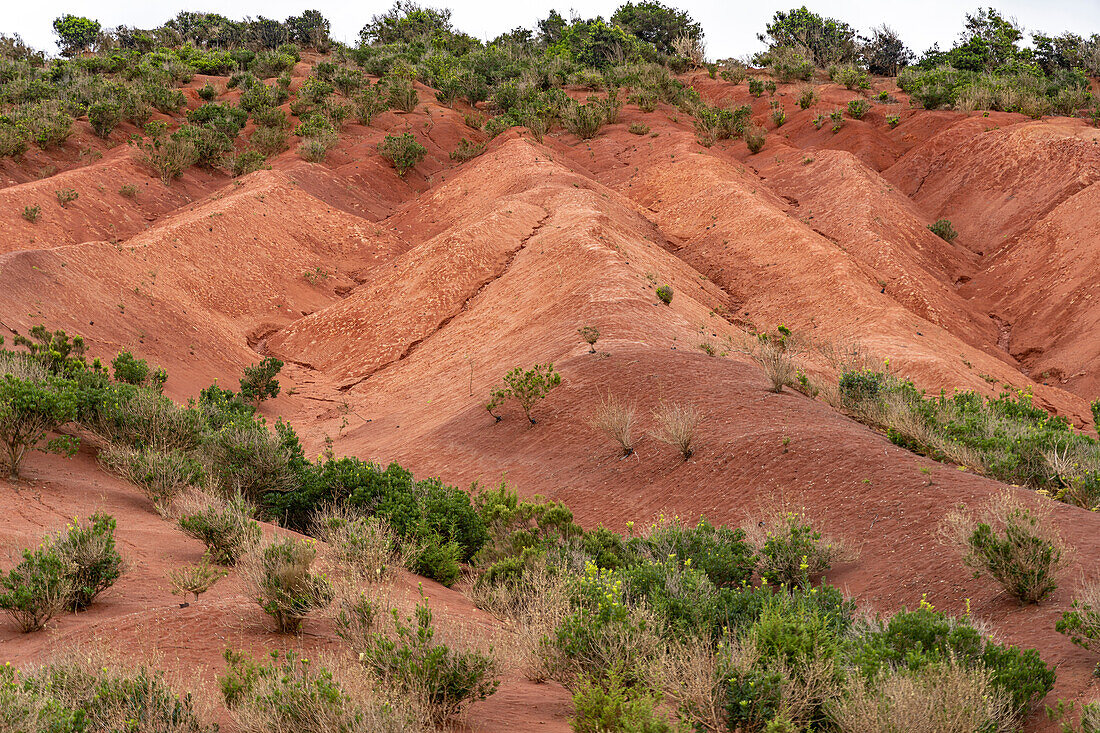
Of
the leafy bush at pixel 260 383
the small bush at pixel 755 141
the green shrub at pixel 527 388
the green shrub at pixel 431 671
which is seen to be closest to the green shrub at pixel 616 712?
the green shrub at pixel 431 671

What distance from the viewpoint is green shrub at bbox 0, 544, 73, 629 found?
194 inches

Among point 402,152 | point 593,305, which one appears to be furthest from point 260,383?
point 402,152

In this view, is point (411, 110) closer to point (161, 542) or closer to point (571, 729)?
point (161, 542)

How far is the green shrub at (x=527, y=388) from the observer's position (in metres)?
11.6

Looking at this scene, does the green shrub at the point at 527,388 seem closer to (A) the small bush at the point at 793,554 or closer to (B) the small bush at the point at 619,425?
(B) the small bush at the point at 619,425

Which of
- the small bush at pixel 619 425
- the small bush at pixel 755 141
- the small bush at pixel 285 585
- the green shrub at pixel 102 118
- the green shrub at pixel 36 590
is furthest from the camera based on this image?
the small bush at pixel 755 141

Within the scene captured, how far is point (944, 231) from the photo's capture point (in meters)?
23.1

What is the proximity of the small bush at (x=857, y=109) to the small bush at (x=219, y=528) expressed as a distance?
3100 cm

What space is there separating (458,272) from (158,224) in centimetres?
986

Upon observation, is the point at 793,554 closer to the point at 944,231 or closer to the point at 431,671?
the point at 431,671

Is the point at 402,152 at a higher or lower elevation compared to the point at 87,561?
higher

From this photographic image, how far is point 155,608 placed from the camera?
17.5 ft

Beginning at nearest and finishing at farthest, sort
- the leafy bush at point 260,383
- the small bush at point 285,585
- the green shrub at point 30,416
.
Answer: the small bush at point 285,585
the green shrub at point 30,416
the leafy bush at point 260,383

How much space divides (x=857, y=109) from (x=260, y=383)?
2699 cm
